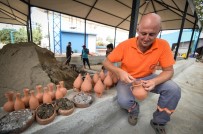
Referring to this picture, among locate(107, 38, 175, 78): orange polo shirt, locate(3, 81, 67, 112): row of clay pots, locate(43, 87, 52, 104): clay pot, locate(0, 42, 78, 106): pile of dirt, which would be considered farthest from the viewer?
locate(0, 42, 78, 106): pile of dirt

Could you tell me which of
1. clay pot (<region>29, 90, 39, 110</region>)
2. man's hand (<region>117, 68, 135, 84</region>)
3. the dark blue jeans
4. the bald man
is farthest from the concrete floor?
clay pot (<region>29, 90, 39, 110</region>)

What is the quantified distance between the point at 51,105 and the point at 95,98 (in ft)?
1.81

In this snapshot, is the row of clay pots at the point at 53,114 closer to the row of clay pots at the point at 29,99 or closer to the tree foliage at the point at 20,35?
the row of clay pots at the point at 29,99

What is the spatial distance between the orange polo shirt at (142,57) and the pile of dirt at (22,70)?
6.96 feet

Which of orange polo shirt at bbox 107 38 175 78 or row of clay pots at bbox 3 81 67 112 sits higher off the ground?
orange polo shirt at bbox 107 38 175 78

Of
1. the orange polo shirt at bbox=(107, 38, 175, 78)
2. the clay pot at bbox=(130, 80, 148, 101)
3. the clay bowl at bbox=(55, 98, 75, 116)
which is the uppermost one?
the orange polo shirt at bbox=(107, 38, 175, 78)

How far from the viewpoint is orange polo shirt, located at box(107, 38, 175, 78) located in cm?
144

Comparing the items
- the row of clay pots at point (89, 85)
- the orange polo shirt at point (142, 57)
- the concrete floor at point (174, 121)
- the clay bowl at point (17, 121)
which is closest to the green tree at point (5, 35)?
the row of clay pots at point (89, 85)

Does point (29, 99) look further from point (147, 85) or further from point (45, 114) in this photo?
point (147, 85)

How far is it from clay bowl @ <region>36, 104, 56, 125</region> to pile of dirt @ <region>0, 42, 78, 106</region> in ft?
5.80

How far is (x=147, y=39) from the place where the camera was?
130 centimetres

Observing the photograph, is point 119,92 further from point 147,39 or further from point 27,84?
point 27,84

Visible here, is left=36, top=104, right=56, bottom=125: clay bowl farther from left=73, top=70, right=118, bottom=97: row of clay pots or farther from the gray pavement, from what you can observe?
left=73, top=70, right=118, bottom=97: row of clay pots

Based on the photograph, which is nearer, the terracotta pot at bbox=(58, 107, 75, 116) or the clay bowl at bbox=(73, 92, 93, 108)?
the terracotta pot at bbox=(58, 107, 75, 116)
